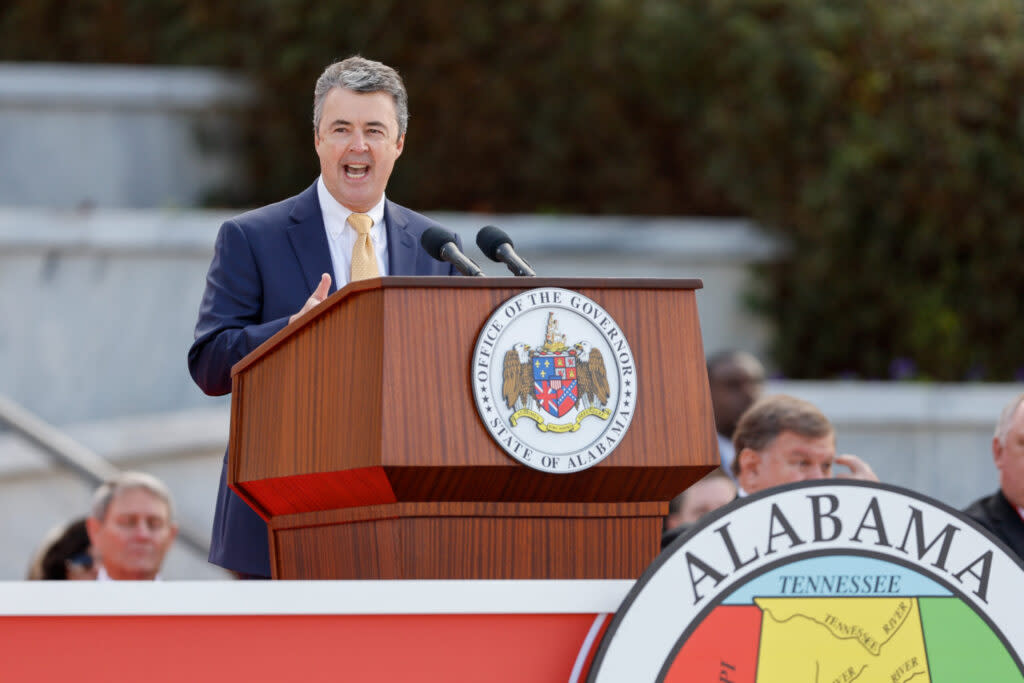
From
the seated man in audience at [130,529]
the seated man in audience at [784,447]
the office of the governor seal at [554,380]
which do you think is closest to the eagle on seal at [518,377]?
the office of the governor seal at [554,380]

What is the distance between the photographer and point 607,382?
2.44 metres

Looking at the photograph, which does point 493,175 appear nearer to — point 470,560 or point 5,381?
point 5,381

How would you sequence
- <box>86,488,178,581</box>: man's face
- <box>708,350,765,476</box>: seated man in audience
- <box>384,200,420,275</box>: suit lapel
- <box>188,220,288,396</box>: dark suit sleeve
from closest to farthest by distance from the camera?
<box>188,220,288,396</box>: dark suit sleeve < <box>384,200,420,275</box>: suit lapel < <box>86,488,178,581</box>: man's face < <box>708,350,765,476</box>: seated man in audience

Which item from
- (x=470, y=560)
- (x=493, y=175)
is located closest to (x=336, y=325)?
(x=470, y=560)

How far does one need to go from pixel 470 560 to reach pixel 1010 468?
6.51 feet

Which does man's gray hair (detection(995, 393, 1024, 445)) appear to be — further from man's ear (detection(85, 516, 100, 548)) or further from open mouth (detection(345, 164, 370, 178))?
man's ear (detection(85, 516, 100, 548))

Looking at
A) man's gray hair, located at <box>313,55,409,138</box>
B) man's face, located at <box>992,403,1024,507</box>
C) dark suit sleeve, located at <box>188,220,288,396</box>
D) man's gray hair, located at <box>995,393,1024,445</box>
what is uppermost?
man's gray hair, located at <box>313,55,409,138</box>

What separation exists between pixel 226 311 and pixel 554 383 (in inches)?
32.0

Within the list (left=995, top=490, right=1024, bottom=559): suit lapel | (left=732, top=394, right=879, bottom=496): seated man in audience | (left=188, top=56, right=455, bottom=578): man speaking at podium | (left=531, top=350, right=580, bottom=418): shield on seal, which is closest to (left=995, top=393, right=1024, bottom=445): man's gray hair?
(left=995, top=490, right=1024, bottom=559): suit lapel

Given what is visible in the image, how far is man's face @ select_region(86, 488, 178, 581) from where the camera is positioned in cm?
493

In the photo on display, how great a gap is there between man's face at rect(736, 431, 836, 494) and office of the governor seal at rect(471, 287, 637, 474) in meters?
1.68

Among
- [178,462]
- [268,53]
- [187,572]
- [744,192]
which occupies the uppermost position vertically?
[268,53]

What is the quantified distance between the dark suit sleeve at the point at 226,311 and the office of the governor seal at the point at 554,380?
23.2 inches

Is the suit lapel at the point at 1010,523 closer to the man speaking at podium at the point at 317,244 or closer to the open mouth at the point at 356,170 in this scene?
the man speaking at podium at the point at 317,244
